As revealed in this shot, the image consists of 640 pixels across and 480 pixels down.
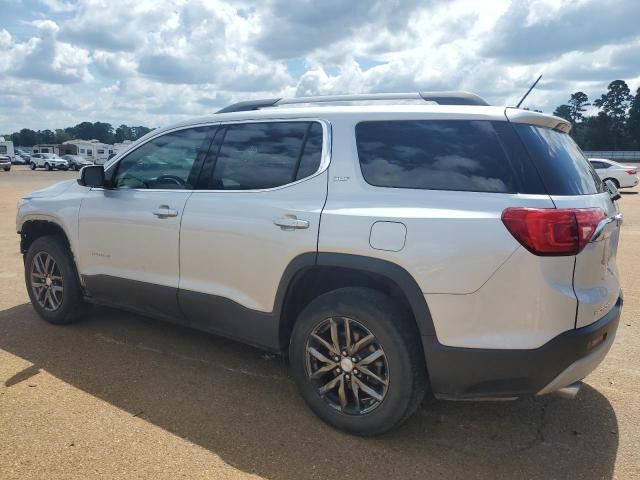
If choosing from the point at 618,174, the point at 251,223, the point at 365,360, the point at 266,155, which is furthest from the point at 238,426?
the point at 618,174

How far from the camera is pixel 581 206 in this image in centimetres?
270

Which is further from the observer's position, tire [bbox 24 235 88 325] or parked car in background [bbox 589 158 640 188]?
parked car in background [bbox 589 158 640 188]

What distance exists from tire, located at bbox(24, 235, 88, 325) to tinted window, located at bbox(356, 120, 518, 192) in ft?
9.60

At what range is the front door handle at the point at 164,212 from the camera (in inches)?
152

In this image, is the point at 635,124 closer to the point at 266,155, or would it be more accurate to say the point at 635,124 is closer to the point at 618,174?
the point at 618,174

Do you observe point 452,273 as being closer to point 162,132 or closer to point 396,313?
point 396,313

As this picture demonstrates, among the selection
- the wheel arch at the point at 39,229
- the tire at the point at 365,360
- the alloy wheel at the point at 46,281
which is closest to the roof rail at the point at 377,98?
the tire at the point at 365,360

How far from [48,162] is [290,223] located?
53003 mm

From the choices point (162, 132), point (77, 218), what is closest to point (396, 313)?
point (162, 132)

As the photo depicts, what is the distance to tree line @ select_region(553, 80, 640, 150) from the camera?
89938 millimetres

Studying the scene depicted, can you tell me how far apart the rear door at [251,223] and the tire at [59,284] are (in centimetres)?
142

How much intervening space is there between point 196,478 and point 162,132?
2.60 metres

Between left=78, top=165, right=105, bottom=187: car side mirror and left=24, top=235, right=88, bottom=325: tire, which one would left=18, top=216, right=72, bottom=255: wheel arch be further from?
left=78, top=165, right=105, bottom=187: car side mirror

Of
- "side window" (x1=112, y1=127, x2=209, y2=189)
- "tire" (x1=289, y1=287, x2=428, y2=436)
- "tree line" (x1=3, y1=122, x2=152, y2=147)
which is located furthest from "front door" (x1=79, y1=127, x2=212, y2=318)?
"tree line" (x1=3, y1=122, x2=152, y2=147)
